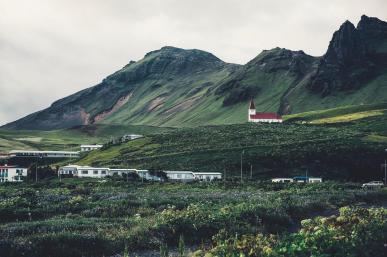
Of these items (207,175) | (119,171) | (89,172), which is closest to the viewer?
(207,175)

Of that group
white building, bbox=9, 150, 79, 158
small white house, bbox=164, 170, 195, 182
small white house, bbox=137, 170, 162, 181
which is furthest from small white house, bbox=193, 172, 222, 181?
white building, bbox=9, 150, 79, 158

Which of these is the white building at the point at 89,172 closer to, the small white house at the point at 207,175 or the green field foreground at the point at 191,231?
the small white house at the point at 207,175

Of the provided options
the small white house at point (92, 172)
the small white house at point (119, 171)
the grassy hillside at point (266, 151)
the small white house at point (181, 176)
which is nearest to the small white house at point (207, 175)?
the small white house at point (181, 176)

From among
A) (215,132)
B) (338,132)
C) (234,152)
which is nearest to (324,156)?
(234,152)

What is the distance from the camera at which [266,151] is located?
440ft

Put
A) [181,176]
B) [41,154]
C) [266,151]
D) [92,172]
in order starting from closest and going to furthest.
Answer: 1. [181,176]
2. [92,172]
3. [266,151]
4. [41,154]

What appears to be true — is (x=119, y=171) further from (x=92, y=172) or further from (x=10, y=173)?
(x=10, y=173)

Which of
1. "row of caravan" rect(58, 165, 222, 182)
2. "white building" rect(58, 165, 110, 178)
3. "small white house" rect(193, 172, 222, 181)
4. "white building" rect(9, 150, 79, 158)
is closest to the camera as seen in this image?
"row of caravan" rect(58, 165, 222, 182)

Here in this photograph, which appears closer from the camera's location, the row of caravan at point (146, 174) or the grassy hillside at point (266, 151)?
the row of caravan at point (146, 174)

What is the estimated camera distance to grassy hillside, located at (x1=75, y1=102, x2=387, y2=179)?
12488cm

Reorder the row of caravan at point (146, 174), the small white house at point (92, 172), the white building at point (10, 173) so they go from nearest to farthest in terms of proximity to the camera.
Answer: the row of caravan at point (146, 174) < the small white house at point (92, 172) < the white building at point (10, 173)

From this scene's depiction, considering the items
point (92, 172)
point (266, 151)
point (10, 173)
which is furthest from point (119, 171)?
point (10, 173)

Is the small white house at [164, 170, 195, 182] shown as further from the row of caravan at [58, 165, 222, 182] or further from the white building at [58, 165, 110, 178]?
the white building at [58, 165, 110, 178]

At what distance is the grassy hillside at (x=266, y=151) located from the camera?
410 feet
